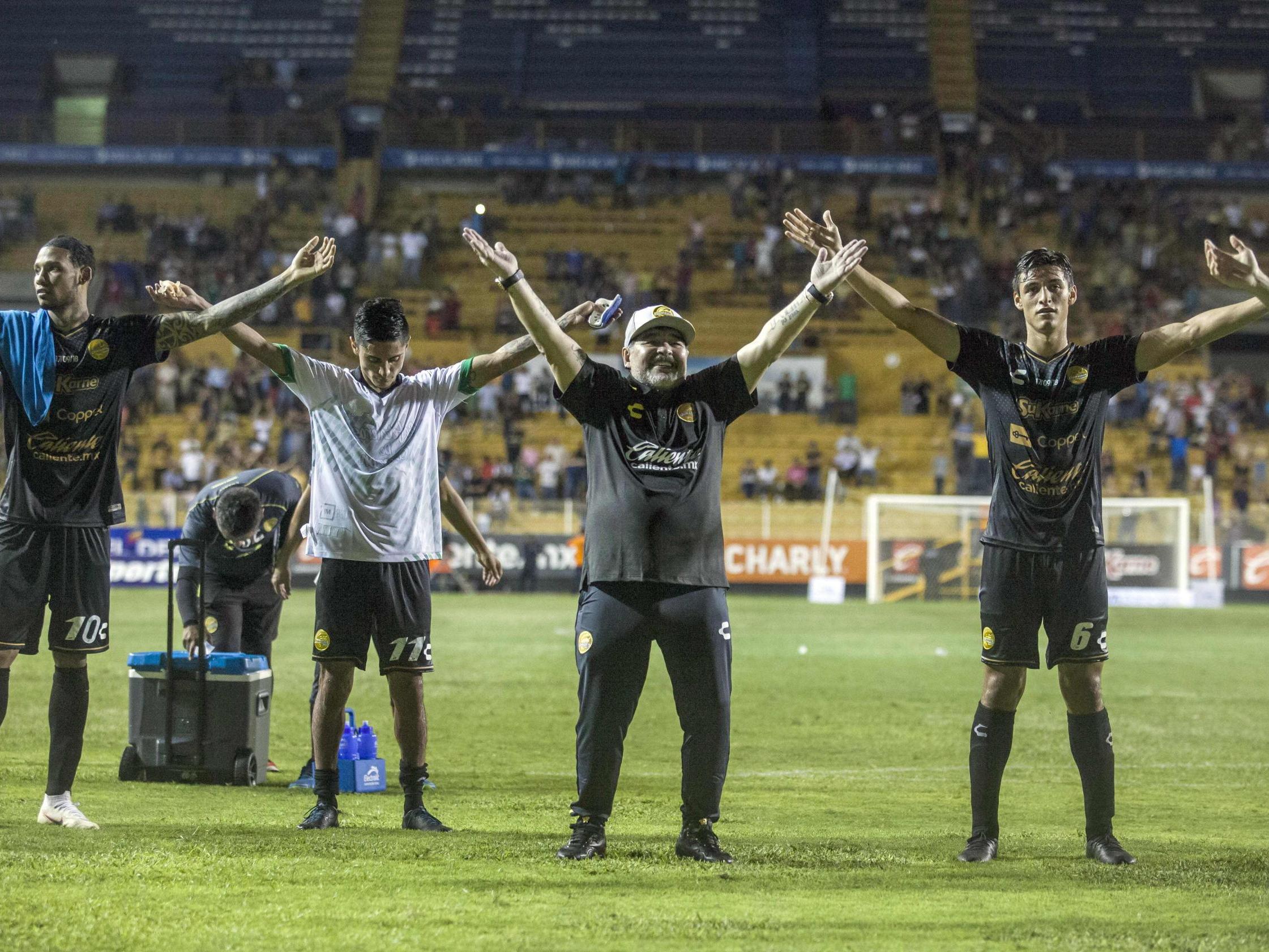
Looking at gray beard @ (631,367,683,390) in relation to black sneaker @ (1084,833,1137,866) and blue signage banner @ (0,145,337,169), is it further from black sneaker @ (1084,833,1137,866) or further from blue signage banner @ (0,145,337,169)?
blue signage banner @ (0,145,337,169)

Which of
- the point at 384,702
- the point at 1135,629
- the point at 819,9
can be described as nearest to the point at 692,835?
the point at 384,702

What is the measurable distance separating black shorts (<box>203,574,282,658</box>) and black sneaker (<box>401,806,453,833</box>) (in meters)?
2.62

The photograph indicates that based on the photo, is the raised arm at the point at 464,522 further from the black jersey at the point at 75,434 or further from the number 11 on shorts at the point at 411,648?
the black jersey at the point at 75,434

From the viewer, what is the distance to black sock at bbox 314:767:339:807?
7039mm

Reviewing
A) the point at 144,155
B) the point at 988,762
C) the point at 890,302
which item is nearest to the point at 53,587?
the point at 890,302

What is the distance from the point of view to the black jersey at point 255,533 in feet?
29.9

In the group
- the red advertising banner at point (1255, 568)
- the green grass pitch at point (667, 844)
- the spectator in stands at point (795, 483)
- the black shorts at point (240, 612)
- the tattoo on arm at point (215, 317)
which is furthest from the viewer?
the spectator in stands at point (795, 483)

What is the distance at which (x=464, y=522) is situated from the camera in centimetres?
791

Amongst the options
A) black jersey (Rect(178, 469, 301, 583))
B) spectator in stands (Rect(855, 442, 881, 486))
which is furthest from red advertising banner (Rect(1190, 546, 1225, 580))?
black jersey (Rect(178, 469, 301, 583))

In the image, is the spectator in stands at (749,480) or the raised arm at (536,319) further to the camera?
the spectator in stands at (749,480)

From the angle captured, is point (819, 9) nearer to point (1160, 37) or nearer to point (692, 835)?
point (1160, 37)

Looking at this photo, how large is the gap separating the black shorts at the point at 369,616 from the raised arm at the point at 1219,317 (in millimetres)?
3352

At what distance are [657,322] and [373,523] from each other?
1.66 metres

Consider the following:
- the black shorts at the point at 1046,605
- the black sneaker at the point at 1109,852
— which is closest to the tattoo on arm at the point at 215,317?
the black shorts at the point at 1046,605
